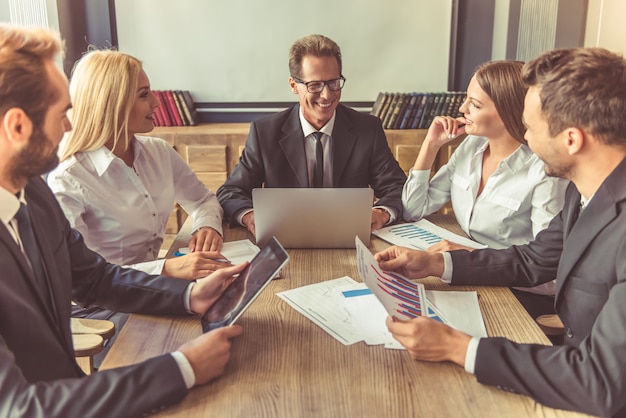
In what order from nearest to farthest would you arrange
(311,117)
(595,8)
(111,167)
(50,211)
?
(50,211), (111,167), (311,117), (595,8)

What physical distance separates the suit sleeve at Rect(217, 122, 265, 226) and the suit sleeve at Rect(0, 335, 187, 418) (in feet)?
4.06

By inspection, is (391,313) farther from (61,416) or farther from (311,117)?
(311,117)

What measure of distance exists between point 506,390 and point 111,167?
1.41m

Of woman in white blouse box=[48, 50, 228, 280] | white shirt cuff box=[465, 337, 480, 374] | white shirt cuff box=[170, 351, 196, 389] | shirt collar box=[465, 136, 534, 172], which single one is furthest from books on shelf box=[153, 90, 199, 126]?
white shirt cuff box=[465, 337, 480, 374]

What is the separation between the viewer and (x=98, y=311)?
1.79 meters

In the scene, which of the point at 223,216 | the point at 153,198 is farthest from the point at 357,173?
the point at 153,198

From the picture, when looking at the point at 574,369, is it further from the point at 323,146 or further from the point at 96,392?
the point at 323,146

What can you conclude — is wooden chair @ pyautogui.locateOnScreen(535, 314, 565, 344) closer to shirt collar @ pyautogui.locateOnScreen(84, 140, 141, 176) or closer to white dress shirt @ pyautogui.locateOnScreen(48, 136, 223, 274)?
white dress shirt @ pyautogui.locateOnScreen(48, 136, 223, 274)

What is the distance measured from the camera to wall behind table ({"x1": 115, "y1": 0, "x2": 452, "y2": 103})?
12.7 feet

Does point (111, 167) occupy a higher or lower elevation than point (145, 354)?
higher

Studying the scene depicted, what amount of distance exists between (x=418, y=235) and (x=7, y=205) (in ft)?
4.18

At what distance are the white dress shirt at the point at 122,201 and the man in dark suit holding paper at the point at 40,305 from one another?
53 centimetres

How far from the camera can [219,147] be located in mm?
3752

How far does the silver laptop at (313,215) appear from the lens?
1.75m
